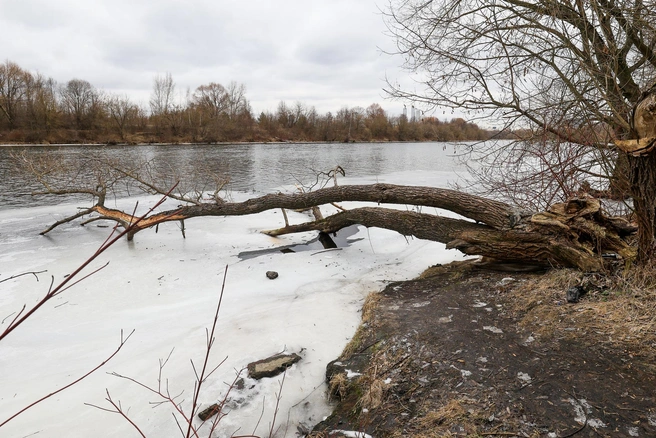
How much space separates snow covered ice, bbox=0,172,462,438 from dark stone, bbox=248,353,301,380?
71mm

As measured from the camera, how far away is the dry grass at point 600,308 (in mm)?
2984

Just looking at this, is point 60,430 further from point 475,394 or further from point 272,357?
point 475,394

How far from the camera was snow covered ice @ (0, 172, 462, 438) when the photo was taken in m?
3.09

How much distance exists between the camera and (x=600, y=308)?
339 centimetres

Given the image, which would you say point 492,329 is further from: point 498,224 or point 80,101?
point 80,101

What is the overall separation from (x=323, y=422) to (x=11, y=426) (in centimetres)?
253

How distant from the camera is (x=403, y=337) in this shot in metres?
3.57

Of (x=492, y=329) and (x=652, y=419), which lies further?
(x=492, y=329)

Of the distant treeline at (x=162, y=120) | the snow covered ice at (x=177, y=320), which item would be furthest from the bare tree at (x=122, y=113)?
the snow covered ice at (x=177, y=320)

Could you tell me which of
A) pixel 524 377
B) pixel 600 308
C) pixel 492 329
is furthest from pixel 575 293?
pixel 524 377

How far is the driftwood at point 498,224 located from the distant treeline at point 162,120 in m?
25.6

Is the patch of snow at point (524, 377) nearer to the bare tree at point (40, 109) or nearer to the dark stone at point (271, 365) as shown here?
the dark stone at point (271, 365)

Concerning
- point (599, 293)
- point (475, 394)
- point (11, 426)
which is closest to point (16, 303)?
point (11, 426)

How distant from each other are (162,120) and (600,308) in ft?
182
